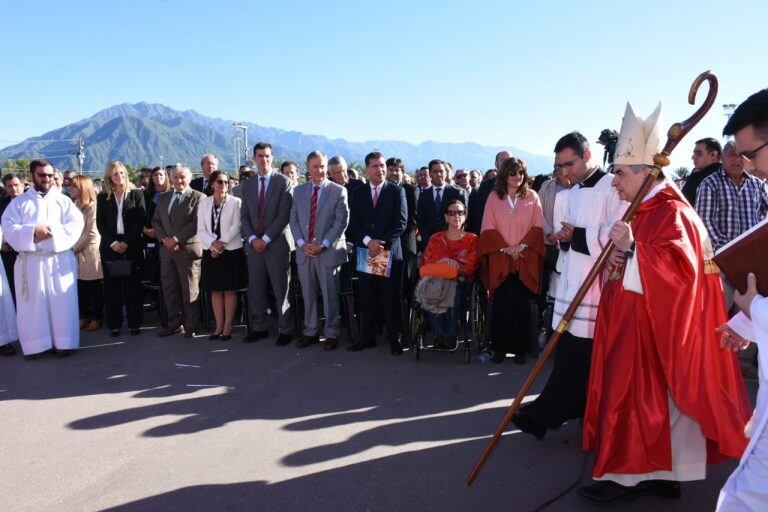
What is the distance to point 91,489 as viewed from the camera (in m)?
3.42

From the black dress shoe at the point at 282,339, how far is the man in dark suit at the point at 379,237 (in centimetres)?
87

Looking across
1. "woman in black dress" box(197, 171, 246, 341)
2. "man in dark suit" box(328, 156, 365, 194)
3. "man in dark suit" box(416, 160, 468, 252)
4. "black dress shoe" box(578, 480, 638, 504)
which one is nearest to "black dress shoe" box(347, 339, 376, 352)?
"man in dark suit" box(416, 160, 468, 252)

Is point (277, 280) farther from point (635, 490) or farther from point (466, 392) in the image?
point (635, 490)

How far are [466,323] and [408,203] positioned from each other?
221 cm

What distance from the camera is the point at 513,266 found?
5711 mm

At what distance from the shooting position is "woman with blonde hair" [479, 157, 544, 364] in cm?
569

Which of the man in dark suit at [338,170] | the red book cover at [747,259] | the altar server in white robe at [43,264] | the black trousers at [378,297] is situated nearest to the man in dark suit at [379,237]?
the black trousers at [378,297]

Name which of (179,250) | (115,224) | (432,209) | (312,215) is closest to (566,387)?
(432,209)

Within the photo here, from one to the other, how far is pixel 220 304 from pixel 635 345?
526cm

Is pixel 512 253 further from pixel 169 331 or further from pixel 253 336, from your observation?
pixel 169 331

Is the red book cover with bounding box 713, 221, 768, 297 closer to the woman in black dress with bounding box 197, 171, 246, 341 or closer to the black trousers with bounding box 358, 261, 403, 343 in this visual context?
the black trousers with bounding box 358, 261, 403, 343

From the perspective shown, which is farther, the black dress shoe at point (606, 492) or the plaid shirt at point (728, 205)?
the plaid shirt at point (728, 205)

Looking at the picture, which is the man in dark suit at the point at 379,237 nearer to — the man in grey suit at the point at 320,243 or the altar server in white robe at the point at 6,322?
the man in grey suit at the point at 320,243

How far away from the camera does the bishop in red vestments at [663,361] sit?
2.88m
